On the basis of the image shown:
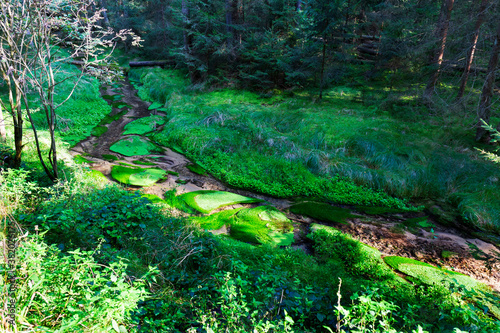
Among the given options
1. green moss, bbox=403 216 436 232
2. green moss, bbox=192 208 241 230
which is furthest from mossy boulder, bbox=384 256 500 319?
green moss, bbox=192 208 241 230

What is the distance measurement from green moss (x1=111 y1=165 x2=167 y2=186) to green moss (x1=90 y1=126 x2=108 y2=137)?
3346mm

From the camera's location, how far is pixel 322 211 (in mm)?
6145

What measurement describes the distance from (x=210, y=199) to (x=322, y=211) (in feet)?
9.11

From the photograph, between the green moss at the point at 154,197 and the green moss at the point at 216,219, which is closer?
the green moss at the point at 216,219

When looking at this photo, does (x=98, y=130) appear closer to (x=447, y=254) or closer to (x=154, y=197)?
(x=154, y=197)

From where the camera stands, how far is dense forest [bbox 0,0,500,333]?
2.37 m

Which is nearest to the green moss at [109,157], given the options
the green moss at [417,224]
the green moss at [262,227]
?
the green moss at [262,227]

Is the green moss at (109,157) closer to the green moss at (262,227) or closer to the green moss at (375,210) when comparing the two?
the green moss at (262,227)

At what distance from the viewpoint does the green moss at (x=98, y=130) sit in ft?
30.4

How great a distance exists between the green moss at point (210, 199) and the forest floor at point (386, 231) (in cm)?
20

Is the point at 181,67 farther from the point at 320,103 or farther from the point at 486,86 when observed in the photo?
the point at 486,86

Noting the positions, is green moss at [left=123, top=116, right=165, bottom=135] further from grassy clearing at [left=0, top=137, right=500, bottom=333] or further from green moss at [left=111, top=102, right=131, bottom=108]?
grassy clearing at [left=0, top=137, right=500, bottom=333]

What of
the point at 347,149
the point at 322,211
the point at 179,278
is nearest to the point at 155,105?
the point at 347,149

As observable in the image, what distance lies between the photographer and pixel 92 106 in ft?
37.9
